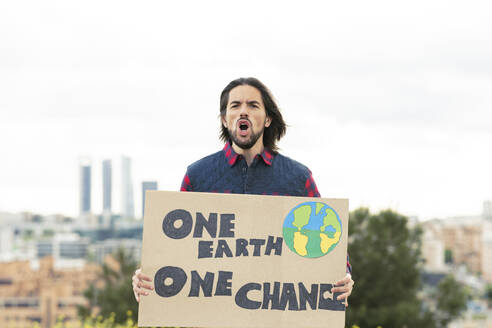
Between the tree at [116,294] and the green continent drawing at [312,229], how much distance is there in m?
13.5

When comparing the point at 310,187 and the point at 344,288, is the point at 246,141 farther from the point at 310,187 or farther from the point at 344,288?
the point at 344,288

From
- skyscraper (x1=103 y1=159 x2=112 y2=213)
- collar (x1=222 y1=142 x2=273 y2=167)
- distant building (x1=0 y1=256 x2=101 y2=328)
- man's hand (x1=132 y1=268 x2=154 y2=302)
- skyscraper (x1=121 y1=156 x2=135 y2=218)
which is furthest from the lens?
skyscraper (x1=103 y1=159 x2=112 y2=213)

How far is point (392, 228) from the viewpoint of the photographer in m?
16.7

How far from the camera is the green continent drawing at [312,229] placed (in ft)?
8.89

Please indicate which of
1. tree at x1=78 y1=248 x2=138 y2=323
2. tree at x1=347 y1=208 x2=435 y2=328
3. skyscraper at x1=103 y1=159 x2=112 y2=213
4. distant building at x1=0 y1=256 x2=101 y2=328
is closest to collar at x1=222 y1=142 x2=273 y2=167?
tree at x1=347 y1=208 x2=435 y2=328

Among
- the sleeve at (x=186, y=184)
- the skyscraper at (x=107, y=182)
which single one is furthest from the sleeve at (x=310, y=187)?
the skyscraper at (x=107, y=182)

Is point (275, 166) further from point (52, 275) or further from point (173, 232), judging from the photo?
point (52, 275)

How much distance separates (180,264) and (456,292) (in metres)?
15.4

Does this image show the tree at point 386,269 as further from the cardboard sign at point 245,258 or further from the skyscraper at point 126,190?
the skyscraper at point 126,190

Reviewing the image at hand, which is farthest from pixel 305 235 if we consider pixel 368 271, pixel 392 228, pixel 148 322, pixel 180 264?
pixel 392 228

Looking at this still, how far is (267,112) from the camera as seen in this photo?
2.86 meters

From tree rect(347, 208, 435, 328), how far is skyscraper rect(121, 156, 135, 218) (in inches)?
6157

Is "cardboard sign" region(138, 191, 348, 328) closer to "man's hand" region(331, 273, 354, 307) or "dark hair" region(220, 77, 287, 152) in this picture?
"man's hand" region(331, 273, 354, 307)

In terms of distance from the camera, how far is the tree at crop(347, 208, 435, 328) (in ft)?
48.5
